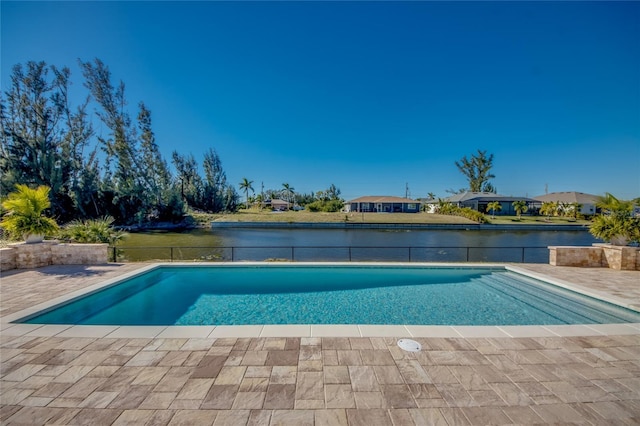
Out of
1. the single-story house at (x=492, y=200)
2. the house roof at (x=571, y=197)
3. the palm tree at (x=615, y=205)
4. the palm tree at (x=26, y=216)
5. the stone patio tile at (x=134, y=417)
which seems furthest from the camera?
the house roof at (x=571, y=197)

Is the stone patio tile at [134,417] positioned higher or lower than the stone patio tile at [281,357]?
higher

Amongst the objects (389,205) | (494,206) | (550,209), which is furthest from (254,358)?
(550,209)

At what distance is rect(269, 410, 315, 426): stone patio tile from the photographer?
6.17 ft

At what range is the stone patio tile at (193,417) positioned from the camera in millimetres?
1868

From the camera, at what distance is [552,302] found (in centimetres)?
519

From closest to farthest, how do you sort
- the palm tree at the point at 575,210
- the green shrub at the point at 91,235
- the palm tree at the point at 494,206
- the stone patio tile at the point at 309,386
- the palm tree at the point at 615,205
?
the stone patio tile at the point at 309,386 → the palm tree at the point at 615,205 → the green shrub at the point at 91,235 → the palm tree at the point at 575,210 → the palm tree at the point at 494,206

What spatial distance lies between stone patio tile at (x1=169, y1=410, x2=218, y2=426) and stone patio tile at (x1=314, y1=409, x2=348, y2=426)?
75cm

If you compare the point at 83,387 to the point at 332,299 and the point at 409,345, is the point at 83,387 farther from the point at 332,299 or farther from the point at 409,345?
the point at 332,299

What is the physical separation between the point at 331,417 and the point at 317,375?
1.73 feet

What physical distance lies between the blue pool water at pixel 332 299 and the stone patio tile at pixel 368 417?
103 inches

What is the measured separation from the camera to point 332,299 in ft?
18.8

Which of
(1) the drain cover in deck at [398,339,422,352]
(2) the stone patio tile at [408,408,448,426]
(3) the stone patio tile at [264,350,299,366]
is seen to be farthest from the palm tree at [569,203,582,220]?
(3) the stone patio tile at [264,350,299,366]

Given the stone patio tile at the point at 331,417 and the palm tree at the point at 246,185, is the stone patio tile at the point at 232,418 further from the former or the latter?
the palm tree at the point at 246,185

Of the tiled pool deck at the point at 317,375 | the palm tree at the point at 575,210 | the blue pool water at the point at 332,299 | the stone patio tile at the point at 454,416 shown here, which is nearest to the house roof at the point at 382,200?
the palm tree at the point at 575,210
